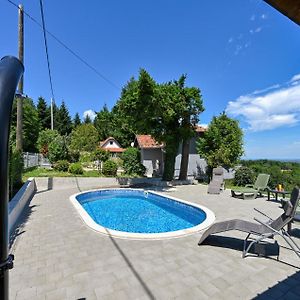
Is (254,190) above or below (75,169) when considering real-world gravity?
below

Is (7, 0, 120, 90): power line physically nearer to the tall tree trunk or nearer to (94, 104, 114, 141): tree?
the tall tree trunk

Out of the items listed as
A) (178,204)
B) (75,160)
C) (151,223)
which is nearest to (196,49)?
(178,204)

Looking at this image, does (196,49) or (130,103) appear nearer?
(130,103)

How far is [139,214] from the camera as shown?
1120cm

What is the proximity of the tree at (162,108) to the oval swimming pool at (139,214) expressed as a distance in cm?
449

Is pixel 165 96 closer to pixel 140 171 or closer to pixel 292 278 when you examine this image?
pixel 140 171

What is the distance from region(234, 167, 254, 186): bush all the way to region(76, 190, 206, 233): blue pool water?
841 centimetres

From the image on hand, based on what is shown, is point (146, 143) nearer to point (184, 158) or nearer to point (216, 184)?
point (184, 158)

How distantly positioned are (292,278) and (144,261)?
2774 mm

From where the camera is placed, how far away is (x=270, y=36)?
38.9 feet

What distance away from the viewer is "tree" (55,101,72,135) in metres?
59.7

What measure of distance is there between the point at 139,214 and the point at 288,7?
10.4m

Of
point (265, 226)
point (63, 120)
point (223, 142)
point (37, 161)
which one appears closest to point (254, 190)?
point (223, 142)

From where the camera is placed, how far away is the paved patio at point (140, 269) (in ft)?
12.3
